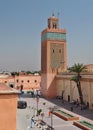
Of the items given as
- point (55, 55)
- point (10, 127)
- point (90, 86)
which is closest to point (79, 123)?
point (90, 86)

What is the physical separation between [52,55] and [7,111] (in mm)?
26639

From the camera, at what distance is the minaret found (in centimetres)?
3222

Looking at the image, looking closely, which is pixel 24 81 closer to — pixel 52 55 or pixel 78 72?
pixel 52 55

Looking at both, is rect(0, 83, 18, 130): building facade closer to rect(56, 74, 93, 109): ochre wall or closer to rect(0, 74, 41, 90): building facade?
rect(56, 74, 93, 109): ochre wall

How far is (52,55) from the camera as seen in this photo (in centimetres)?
3225

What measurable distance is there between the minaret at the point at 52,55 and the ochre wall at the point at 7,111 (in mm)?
26196

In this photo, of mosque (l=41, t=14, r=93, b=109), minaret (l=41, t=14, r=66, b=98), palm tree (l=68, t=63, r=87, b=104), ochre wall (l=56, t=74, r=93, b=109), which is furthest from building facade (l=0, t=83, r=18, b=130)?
minaret (l=41, t=14, r=66, b=98)

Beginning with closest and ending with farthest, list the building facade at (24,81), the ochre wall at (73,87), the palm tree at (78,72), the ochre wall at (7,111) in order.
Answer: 1. the ochre wall at (7,111)
2. the ochre wall at (73,87)
3. the palm tree at (78,72)
4. the building facade at (24,81)

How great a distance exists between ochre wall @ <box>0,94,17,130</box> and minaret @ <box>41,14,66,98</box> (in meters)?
26.2

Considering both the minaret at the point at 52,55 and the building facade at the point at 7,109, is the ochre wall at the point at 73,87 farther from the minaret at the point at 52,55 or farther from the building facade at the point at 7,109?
the building facade at the point at 7,109

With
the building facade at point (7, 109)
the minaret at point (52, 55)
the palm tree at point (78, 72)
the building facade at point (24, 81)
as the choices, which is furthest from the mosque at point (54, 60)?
the building facade at point (7, 109)

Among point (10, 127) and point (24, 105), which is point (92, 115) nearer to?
point (24, 105)

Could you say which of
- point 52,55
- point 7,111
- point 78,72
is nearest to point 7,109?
point 7,111

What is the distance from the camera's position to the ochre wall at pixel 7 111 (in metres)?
5.73
